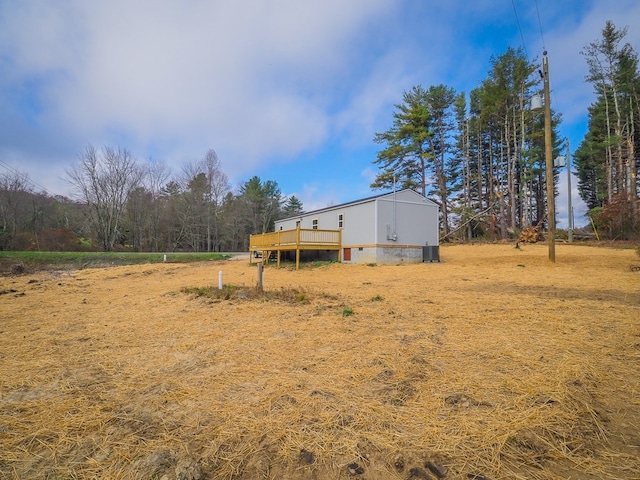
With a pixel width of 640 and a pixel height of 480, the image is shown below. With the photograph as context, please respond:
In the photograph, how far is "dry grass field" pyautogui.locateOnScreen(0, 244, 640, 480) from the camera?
59.9 inches

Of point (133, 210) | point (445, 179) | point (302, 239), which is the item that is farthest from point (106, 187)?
point (445, 179)

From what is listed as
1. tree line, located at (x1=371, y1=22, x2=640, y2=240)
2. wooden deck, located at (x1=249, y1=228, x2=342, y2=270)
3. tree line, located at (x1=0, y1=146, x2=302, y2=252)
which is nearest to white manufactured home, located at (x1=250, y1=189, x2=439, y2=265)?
wooden deck, located at (x1=249, y1=228, x2=342, y2=270)

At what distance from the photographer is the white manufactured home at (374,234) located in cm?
1562

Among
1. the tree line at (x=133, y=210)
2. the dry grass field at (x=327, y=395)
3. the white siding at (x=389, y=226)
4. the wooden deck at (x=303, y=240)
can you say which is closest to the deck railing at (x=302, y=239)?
the wooden deck at (x=303, y=240)

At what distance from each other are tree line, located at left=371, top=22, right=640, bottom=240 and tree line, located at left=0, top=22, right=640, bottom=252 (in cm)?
10

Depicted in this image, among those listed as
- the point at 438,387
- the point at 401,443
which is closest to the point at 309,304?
the point at 438,387

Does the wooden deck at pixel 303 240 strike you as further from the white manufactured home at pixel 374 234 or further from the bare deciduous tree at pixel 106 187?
the bare deciduous tree at pixel 106 187

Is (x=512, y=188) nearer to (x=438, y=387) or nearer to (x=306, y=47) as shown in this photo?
(x=306, y=47)

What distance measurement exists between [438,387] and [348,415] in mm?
886

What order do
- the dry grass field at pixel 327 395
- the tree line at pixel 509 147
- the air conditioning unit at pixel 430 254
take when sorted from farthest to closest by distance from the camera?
the tree line at pixel 509 147
the air conditioning unit at pixel 430 254
the dry grass field at pixel 327 395

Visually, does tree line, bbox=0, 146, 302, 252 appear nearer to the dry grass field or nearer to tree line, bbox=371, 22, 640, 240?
tree line, bbox=371, 22, 640, 240

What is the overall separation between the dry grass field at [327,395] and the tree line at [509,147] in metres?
22.3

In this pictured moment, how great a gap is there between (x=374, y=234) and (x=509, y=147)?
19194mm

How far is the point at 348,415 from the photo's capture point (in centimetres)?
195
